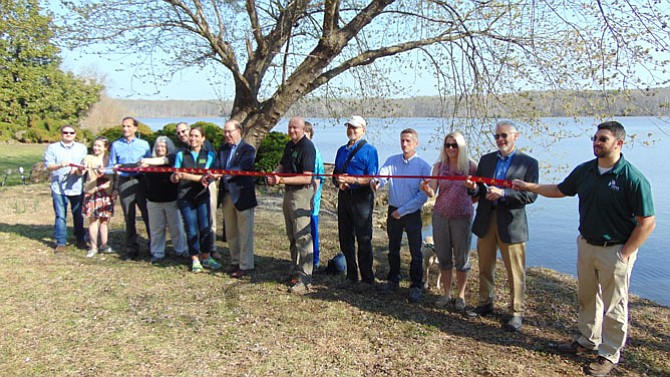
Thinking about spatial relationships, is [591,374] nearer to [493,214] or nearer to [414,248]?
[493,214]

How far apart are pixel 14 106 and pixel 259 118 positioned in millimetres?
11699

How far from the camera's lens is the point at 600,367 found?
387 cm

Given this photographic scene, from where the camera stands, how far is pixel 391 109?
31.1 ft

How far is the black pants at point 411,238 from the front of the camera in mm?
5336

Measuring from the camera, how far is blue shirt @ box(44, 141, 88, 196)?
22.6ft

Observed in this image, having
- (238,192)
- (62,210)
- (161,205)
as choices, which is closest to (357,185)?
(238,192)

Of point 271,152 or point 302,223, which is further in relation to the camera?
point 271,152

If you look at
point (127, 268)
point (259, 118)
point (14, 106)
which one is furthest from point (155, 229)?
point (14, 106)

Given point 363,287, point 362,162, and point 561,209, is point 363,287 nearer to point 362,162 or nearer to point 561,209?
point 362,162

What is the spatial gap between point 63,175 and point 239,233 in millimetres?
2892

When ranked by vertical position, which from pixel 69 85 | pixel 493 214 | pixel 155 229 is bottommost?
pixel 155 229

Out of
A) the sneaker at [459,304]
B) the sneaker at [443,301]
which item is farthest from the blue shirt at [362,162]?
the sneaker at [459,304]

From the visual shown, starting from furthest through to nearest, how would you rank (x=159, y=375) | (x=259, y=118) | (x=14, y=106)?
(x=14, y=106)
(x=259, y=118)
(x=159, y=375)

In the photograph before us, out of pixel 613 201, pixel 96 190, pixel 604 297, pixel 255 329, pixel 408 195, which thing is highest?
pixel 613 201
